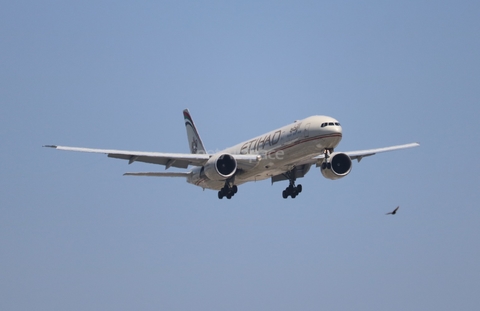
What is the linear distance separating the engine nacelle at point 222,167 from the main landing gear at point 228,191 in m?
2.17

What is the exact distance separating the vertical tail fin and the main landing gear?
38.8ft

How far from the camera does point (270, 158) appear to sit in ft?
186

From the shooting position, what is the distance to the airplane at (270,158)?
176 feet

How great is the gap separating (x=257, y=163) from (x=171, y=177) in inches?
345

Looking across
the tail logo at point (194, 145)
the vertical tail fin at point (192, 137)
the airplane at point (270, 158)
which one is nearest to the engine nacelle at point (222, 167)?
the airplane at point (270, 158)

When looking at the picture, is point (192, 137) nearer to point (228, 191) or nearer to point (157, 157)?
point (228, 191)

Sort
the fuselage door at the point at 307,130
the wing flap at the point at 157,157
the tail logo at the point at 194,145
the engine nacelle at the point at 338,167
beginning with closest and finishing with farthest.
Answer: the fuselage door at the point at 307,130 < the wing flap at the point at 157,157 < the engine nacelle at the point at 338,167 < the tail logo at the point at 194,145

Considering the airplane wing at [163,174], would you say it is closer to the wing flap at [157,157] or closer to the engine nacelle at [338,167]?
the wing flap at [157,157]

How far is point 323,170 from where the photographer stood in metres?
56.8

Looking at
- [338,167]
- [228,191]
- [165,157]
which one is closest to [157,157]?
[165,157]

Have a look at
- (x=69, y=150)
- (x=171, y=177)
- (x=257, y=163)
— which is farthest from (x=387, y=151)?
(x=69, y=150)

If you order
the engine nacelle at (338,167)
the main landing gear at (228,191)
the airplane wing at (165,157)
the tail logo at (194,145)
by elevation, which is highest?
the tail logo at (194,145)

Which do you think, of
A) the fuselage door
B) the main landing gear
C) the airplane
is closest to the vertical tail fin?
the airplane

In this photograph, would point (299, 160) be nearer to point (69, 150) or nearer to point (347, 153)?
point (347, 153)
